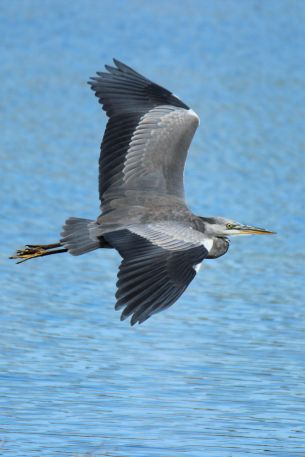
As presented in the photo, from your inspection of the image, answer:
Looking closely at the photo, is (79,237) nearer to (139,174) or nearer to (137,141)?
(139,174)

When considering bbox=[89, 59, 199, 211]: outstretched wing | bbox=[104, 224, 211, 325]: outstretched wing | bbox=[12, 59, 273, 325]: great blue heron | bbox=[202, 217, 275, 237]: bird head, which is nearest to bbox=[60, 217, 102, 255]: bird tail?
bbox=[12, 59, 273, 325]: great blue heron

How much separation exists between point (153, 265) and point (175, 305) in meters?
3.37

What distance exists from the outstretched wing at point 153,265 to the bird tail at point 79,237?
0.14m

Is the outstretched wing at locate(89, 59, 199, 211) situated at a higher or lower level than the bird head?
higher

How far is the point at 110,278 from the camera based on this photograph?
10570 millimetres

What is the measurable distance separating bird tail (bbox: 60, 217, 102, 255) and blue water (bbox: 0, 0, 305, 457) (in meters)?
0.86

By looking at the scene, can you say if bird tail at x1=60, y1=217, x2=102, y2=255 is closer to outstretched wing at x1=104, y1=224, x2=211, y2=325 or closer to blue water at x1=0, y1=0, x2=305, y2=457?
outstretched wing at x1=104, y1=224, x2=211, y2=325

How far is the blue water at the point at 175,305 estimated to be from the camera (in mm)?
7094

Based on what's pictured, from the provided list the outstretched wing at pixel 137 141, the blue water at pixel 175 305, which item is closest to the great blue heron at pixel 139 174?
the outstretched wing at pixel 137 141

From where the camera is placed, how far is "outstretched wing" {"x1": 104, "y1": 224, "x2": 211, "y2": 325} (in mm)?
6203

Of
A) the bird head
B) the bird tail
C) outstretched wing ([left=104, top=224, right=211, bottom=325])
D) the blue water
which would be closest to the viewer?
outstretched wing ([left=104, top=224, right=211, bottom=325])

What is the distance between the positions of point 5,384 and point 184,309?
245cm

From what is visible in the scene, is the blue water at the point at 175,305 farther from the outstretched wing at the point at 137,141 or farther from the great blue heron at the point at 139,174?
the outstretched wing at the point at 137,141

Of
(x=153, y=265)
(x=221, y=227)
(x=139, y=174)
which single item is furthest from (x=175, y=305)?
(x=153, y=265)
